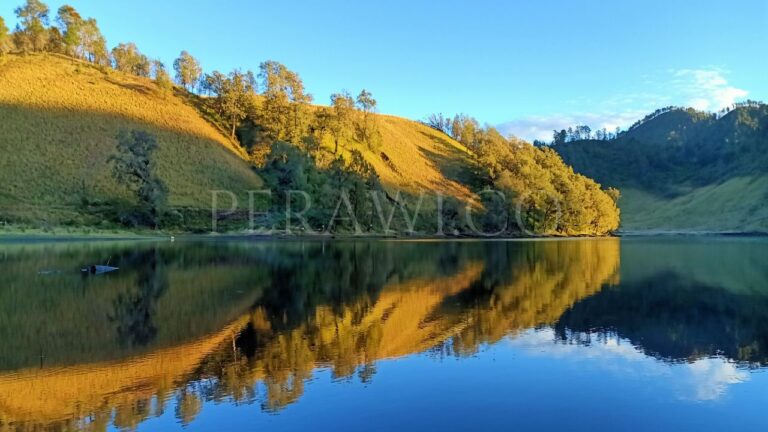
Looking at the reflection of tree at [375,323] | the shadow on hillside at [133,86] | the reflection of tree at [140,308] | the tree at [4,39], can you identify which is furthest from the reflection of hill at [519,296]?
the tree at [4,39]

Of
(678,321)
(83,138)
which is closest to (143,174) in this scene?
(83,138)

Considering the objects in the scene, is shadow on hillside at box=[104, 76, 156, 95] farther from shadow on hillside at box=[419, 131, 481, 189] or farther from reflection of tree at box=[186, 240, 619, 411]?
reflection of tree at box=[186, 240, 619, 411]

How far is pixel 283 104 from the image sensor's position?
141875 millimetres

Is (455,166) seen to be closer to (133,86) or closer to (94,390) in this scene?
(133,86)

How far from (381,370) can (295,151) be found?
368ft

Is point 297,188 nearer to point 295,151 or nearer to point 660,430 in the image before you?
point 295,151

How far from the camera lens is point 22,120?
106m

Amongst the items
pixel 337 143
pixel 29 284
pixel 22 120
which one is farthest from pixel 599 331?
pixel 337 143

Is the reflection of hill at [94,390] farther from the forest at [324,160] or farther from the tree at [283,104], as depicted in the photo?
the tree at [283,104]

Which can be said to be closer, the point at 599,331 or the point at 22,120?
the point at 599,331

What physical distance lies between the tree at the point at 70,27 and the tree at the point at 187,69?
25.2 m

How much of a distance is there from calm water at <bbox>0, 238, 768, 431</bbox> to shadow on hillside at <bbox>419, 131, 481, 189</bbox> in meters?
142

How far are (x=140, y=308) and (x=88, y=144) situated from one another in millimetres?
96373

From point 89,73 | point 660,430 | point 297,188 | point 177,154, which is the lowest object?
point 660,430
